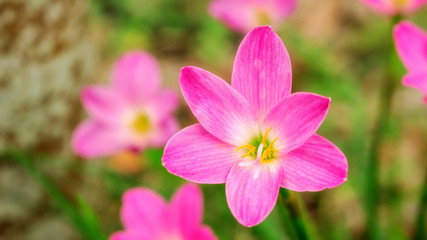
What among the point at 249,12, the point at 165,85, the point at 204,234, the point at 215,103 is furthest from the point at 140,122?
the point at 165,85

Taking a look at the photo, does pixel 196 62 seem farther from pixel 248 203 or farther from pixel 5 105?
pixel 248 203

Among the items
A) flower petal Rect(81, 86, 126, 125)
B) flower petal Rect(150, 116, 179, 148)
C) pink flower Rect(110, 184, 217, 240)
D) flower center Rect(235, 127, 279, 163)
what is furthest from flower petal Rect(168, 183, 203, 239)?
flower petal Rect(81, 86, 126, 125)

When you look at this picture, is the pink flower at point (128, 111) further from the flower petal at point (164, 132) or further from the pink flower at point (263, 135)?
the pink flower at point (263, 135)

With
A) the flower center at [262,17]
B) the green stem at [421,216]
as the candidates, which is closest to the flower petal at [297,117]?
the green stem at [421,216]

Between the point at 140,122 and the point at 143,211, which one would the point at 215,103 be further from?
the point at 140,122

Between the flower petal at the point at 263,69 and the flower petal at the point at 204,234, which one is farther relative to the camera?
the flower petal at the point at 204,234

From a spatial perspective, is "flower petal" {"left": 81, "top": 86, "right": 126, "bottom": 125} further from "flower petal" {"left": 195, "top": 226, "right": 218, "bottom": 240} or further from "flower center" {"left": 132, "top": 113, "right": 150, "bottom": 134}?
"flower petal" {"left": 195, "top": 226, "right": 218, "bottom": 240}
